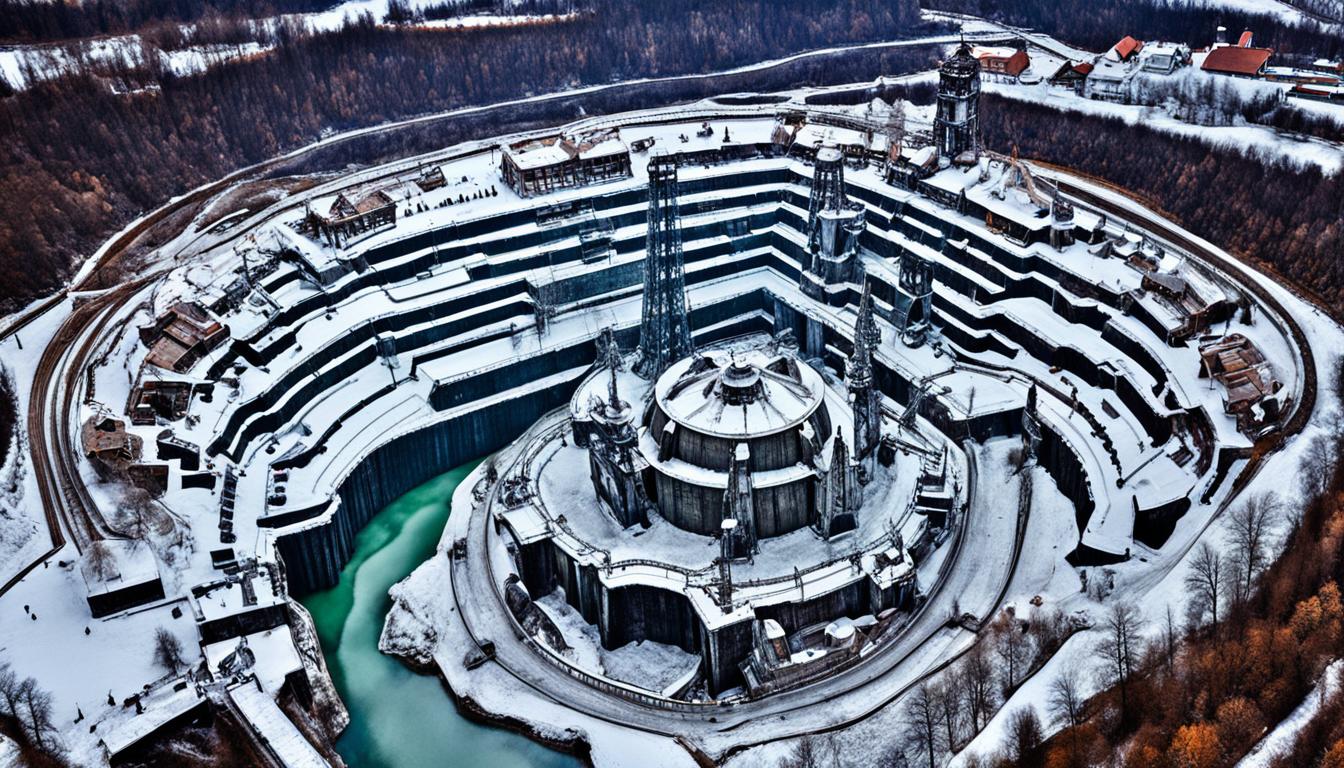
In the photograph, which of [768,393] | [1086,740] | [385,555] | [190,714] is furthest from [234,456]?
[1086,740]

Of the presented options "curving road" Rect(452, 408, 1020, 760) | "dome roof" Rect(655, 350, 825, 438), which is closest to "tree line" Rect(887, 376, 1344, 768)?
"curving road" Rect(452, 408, 1020, 760)

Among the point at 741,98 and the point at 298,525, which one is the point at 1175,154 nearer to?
the point at 741,98

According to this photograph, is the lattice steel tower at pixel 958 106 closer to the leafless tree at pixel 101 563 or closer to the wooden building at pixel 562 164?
the wooden building at pixel 562 164

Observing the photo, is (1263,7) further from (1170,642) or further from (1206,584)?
(1170,642)

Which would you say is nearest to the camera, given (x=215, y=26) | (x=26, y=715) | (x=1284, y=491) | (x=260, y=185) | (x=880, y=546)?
(x=26, y=715)

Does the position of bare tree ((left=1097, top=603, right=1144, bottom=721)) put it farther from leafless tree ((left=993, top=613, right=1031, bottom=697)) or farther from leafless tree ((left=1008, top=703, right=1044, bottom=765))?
leafless tree ((left=993, top=613, right=1031, bottom=697))
